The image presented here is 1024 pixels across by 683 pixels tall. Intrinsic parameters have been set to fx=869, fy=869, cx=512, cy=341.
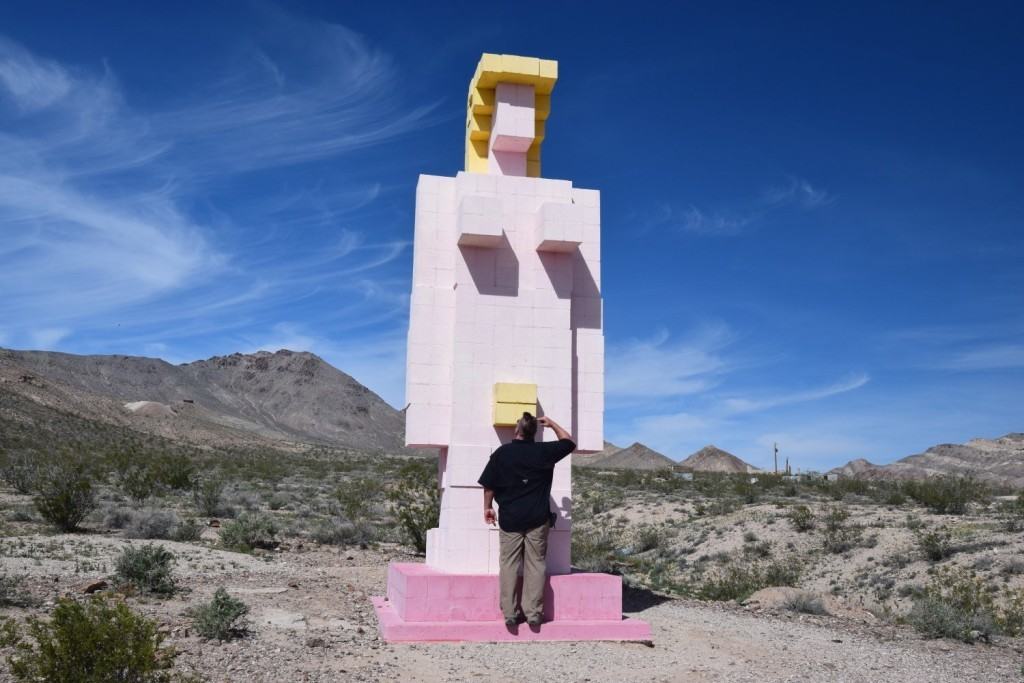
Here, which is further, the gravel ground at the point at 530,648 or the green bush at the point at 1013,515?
the green bush at the point at 1013,515

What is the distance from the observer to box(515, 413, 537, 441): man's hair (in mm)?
8680

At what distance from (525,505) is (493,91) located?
203 inches

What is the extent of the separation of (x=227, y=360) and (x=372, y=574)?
413 ft

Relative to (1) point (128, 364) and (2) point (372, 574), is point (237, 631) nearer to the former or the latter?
(2) point (372, 574)

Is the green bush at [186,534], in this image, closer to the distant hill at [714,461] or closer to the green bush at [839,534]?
the green bush at [839,534]

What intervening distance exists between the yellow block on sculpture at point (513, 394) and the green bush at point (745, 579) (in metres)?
5.68

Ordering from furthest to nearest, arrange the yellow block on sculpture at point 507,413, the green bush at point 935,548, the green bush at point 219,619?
the green bush at point 935,548 < the yellow block on sculpture at point 507,413 < the green bush at point 219,619

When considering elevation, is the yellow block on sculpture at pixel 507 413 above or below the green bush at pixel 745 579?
above

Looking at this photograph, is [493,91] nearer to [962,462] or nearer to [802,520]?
[802,520]

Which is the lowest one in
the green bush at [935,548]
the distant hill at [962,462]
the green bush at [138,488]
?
the green bush at [935,548]

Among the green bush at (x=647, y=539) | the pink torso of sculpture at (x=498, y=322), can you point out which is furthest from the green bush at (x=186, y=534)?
the green bush at (x=647, y=539)

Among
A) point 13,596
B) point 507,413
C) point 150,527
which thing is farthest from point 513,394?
point 150,527

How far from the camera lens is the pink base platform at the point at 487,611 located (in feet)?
27.5

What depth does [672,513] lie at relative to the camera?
91.2 feet
